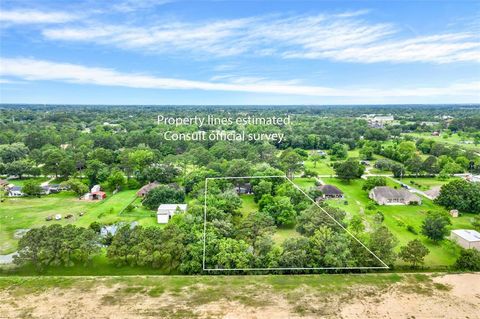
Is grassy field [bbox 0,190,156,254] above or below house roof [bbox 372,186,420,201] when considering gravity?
below

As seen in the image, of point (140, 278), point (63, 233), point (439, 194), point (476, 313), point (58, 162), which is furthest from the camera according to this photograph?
point (58, 162)

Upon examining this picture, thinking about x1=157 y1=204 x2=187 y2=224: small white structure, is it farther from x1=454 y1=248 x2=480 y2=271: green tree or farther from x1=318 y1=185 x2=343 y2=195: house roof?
x1=454 y1=248 x2=480 y2=271: green tree

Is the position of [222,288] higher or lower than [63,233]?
lower

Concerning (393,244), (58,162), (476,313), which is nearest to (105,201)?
(58,162)

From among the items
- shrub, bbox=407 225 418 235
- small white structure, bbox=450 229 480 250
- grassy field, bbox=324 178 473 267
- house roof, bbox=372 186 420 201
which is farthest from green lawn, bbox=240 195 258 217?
small white structure, bbox=450 229 480 250

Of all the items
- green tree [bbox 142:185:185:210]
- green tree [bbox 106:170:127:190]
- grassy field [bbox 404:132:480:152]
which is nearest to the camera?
green tree [bbox 142:185:185:210]

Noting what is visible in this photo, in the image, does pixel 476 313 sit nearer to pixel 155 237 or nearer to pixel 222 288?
pixel 222 288

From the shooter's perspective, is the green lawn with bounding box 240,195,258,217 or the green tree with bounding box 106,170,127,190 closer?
the green lawn with bounding box 240,195,258,217
